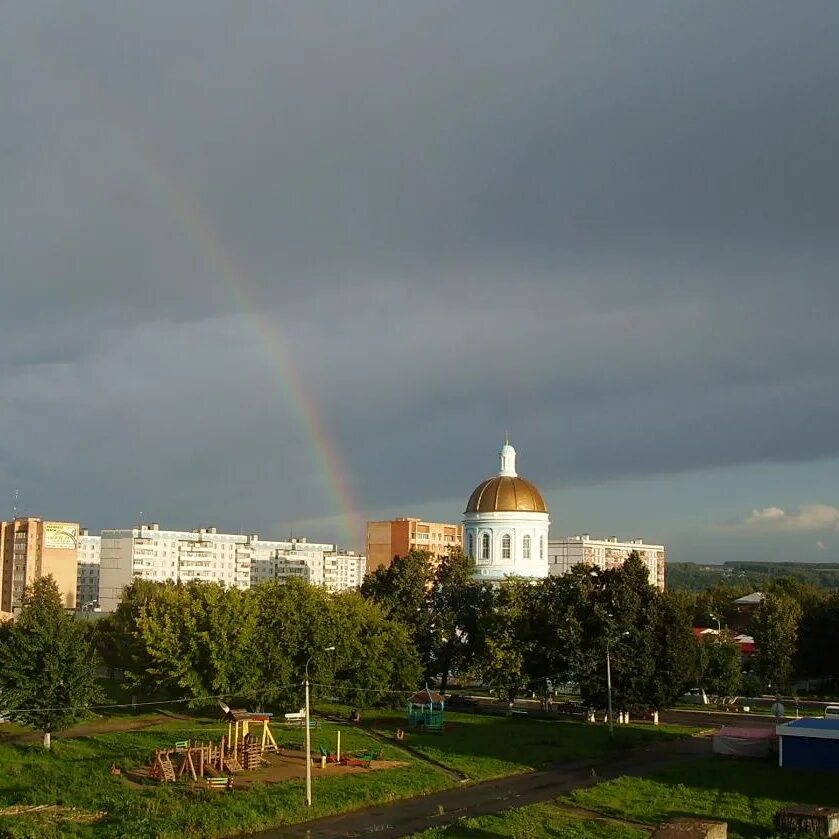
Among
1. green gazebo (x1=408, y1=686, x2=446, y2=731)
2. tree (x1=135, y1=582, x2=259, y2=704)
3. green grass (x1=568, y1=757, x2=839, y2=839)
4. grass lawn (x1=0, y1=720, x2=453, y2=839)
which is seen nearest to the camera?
grass lawn (x1=0, y1=720, x2=453, y2=839)

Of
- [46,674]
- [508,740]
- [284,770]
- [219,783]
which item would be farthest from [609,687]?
[46,674]

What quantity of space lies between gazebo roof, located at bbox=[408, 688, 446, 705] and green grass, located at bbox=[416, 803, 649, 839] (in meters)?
25.9

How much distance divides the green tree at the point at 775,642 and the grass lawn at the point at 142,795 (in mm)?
43509

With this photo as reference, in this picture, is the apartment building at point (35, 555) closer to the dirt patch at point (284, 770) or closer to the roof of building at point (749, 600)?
the roof of building at point (749, 600)

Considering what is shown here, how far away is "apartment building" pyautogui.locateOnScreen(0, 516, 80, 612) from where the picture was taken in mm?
156125

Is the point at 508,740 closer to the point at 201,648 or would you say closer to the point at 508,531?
the point at 201,648

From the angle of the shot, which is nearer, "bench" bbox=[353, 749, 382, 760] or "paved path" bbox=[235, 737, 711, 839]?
"paved path" bbox=[235, 737, 711, 839]

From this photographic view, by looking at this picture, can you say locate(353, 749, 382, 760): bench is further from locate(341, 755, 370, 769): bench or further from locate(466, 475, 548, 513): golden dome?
locate(466, 475, 548, 513): golden dome

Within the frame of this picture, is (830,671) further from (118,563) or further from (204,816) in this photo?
(118,563)

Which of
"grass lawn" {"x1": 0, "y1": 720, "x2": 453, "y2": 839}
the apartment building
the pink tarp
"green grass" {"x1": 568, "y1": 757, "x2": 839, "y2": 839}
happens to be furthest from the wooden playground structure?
the apartment building

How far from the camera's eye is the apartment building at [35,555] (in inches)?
6147

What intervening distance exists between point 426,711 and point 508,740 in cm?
621

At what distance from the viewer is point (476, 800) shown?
124ft

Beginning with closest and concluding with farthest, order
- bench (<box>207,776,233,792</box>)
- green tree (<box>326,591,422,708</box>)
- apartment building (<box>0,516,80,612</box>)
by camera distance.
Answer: bench (<box>207,776,233,792</box>)
green tree (<box>326,591,422,708</box>)
apartment building (<box>0,516,80,612</box>)
